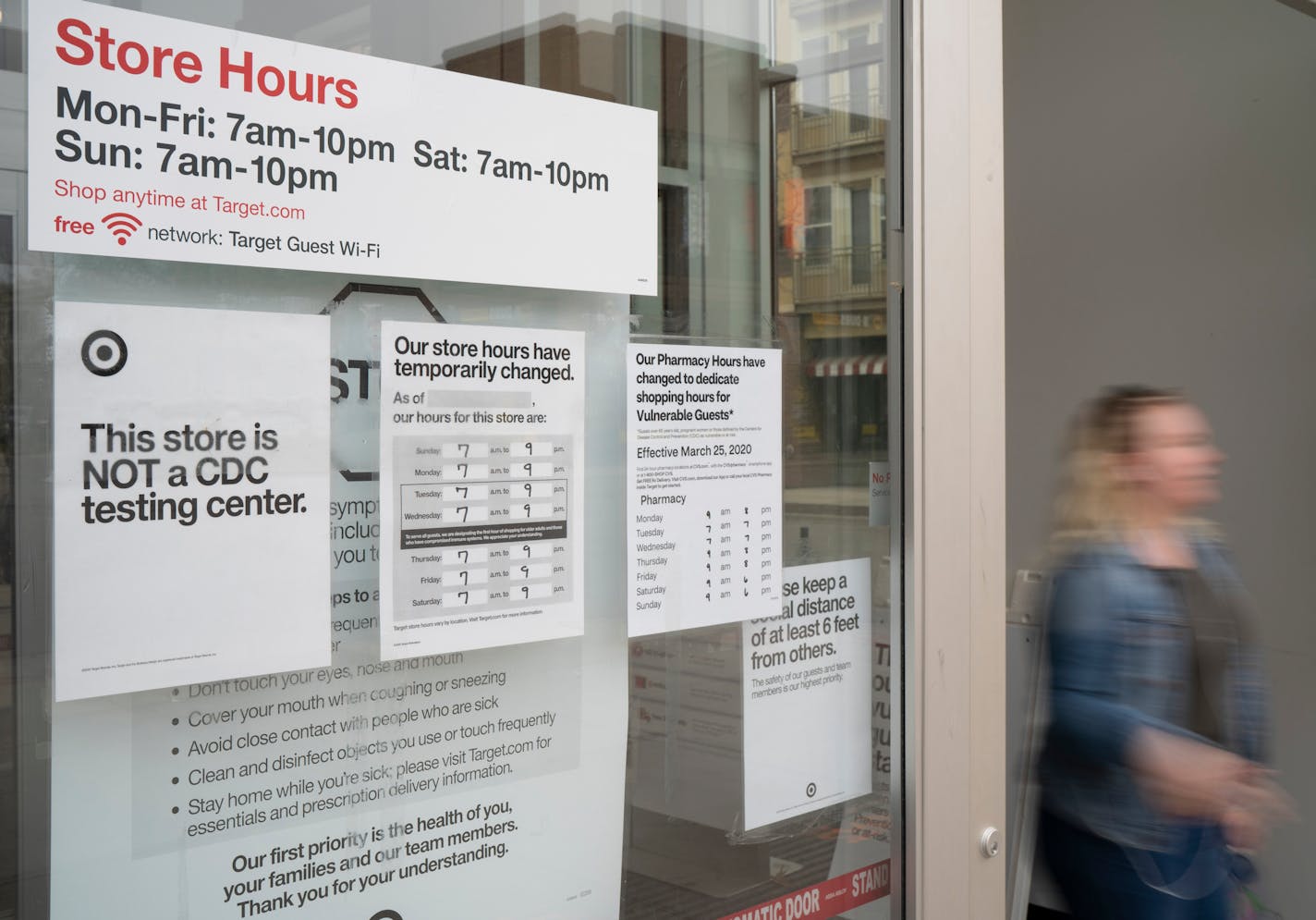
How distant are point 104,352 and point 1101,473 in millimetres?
2261

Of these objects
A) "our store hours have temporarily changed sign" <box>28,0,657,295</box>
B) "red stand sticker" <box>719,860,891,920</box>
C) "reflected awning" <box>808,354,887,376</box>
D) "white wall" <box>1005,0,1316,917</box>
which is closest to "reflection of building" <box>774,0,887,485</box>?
"reflected awning" <box>808,354,887,376</box>

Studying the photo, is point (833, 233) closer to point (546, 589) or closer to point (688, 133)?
point (688, 133)

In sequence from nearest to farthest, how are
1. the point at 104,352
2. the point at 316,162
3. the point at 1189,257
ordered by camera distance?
1. the point at 104,352
2. the point at 316,162
3. the point at 1189,257

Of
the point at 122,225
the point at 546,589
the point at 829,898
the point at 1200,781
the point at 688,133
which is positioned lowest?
the point at 829,898

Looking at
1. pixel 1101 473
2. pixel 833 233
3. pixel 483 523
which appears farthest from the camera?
pixel 1101 473

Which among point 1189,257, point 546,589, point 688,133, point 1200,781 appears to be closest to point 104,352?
point 546,589

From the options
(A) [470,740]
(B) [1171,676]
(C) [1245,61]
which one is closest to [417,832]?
(A) [470,740]

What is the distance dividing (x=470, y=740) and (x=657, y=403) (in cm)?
56

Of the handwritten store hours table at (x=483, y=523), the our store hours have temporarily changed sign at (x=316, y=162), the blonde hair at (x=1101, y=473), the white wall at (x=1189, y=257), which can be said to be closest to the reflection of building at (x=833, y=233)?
the our store hours have temporarily changed sign at (x=316, y=162)

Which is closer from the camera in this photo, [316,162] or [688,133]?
[316,162]

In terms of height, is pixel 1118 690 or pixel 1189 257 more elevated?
pixel 1189 257

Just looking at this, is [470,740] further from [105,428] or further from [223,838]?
[105,428]

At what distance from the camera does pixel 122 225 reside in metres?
1.30

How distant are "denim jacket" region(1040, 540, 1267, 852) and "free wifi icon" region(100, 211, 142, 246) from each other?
2034 millimetres
